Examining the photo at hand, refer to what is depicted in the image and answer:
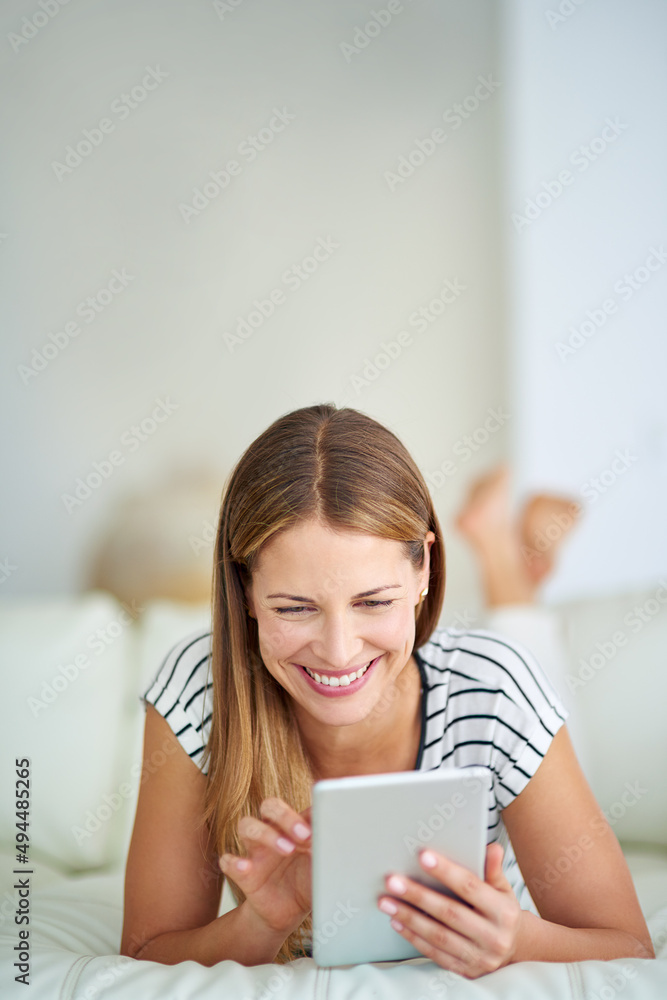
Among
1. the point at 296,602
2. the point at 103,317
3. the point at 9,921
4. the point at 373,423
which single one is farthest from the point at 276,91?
the point at 9,921

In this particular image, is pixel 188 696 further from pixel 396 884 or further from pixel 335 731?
pixel 396 884

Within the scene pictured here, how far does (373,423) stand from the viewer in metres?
0.98

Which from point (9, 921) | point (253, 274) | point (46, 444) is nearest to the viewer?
point (9, 921)

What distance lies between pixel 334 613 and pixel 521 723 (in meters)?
0.31

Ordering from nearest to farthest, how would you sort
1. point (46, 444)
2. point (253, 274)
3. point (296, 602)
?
point (296, 602)
point (46, 444)
point (253, 274)

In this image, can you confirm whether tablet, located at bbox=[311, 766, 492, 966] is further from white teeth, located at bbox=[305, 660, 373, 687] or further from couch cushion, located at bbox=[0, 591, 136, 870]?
couch cushion, located at bbox=[0, 591, 136, 870]

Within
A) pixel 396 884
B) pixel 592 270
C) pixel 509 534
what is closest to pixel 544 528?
pixel 509 534

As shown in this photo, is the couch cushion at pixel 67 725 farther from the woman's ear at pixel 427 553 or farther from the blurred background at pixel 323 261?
the woman's ear at pixel 427 553

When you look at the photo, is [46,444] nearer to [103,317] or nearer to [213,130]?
[103,317]

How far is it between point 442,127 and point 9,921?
7.34 feet

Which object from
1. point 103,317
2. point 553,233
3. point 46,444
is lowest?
point 46,444

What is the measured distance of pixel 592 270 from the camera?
7.85 feet

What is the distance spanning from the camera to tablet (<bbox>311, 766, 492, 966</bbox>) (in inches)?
28.1

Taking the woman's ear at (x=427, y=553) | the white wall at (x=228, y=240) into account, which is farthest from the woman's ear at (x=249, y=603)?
the white wall at (x=228, y=240)
